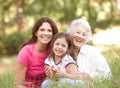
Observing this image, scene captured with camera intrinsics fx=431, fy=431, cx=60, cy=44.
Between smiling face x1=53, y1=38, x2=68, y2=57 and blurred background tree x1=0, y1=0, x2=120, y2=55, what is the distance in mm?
11140

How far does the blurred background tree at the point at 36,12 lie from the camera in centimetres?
1596

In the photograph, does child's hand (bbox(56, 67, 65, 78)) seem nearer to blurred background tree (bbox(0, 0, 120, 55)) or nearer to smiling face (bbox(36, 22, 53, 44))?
smiling face (bbox(36, 22, 53, 44))

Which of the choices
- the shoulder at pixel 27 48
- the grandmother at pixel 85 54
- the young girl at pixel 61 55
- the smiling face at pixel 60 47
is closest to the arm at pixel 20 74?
the shoulder at pixel 27 48

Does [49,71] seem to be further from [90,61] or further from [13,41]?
[13,41]

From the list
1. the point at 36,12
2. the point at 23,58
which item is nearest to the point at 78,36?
the point at 23,58

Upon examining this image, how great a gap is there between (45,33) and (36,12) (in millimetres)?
11525

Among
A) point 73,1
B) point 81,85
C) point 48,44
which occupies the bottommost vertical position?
point 81,85

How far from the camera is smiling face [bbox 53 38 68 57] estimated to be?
4.56 metres

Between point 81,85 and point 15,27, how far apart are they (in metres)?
12.7

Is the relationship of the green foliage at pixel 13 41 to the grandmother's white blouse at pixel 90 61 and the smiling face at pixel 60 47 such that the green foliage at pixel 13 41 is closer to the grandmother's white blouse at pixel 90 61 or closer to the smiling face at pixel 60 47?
the grandmother's white blouse at pixel 90 61

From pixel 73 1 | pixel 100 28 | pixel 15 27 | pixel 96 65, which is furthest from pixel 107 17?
pixel 96 65

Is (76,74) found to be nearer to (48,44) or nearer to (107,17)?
(48,44)

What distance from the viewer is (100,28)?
55.8ft

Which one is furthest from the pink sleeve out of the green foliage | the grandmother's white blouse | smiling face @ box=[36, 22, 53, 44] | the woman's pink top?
the green foliage
